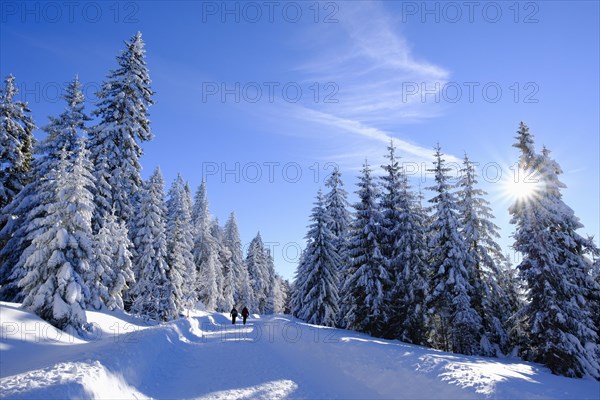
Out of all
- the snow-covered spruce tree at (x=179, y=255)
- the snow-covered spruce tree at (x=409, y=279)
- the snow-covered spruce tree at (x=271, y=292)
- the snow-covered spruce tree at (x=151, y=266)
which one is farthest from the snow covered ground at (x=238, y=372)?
the snow-covered spruce tree at (x=271, y=292)

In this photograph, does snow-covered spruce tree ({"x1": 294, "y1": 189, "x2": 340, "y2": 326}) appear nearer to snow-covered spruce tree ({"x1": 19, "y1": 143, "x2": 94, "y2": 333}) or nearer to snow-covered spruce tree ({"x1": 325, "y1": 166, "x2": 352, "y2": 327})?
snow-covered spruce tree ({"x1": 325, "y1": 166, "x2": 352, "y2": 327})

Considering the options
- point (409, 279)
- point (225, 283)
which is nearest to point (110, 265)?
point (409, 279)

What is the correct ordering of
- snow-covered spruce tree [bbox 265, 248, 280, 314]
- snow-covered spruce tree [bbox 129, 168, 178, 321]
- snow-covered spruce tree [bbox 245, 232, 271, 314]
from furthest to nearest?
snow-covered spruce tree [bbox 265, 248, 280, 314], snow-covered spruce tree [bbox 245, 232, 271, 314], snow-covered spruce tree [bbox 129, 168, 178, 321]

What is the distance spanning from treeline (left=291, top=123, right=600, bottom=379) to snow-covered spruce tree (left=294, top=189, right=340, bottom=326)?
133 cm

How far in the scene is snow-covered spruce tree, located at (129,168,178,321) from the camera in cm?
3089

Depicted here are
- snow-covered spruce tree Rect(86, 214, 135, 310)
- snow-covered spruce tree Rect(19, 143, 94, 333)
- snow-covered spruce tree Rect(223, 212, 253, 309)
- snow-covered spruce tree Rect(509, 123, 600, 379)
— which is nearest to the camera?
snow-covered spruce tree Rect(19, 143, 94, 333)

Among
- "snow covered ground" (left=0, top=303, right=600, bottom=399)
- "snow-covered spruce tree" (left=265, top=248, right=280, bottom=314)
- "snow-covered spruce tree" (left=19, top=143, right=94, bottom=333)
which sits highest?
"snow-covered spruce tree" (left=19, top=143, right=94, bottom=333)

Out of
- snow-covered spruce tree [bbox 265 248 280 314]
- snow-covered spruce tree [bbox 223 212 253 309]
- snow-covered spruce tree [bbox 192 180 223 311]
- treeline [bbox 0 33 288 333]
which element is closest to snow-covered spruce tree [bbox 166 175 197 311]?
treeline [bbox 0 33 288 333]

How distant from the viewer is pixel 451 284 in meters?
23.8

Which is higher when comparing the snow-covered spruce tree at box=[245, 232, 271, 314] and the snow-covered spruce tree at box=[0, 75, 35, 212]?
the snow-covered spruce tree at box=[0, 75, 35, 212]

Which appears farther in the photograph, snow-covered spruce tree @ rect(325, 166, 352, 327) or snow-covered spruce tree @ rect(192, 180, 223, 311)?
snow-covered spruce tree @ rect(192, 180, 223, 311)

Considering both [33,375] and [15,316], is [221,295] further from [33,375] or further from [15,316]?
[33,375]

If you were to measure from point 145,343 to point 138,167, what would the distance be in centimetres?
1801

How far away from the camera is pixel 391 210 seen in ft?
94.2
